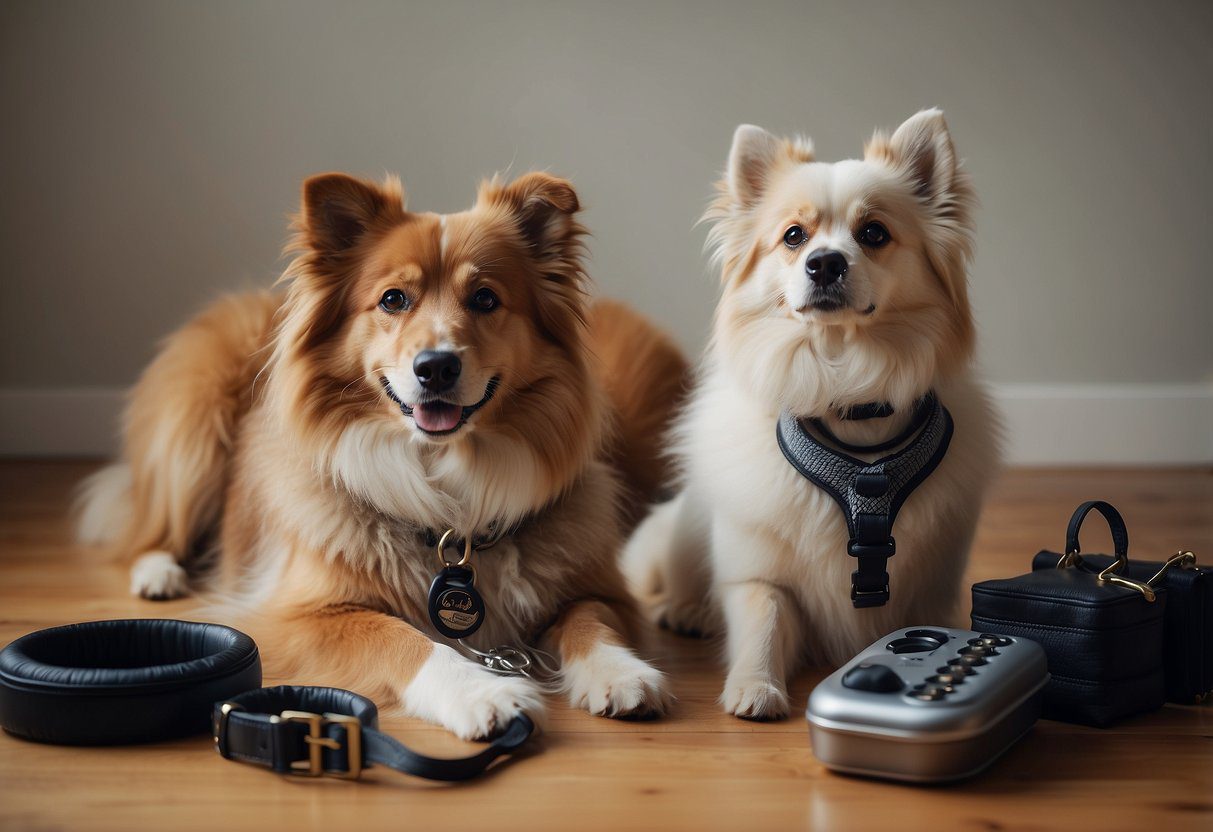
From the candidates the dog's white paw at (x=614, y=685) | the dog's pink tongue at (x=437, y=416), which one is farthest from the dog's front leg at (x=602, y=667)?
the dog's pink tongue at (x=437, y=416)

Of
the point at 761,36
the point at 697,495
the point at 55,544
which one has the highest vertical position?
the point at 761,36

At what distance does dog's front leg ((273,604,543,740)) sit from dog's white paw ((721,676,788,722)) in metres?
0.32

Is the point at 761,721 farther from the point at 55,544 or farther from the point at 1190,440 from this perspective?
the point at 1190,440

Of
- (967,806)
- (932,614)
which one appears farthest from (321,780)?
(932,614)

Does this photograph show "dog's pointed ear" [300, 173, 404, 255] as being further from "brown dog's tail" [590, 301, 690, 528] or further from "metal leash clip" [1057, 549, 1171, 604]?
"metal leash clip" [1057, 549, 1171, 604]

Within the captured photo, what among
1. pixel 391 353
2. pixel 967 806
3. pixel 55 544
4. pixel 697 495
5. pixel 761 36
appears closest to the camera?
pixel 967 806

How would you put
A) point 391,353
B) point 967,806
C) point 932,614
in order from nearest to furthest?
point 967,806 < point 391,353 < point 932,614

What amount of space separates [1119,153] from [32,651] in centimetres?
374

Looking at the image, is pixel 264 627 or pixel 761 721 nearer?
pixel 761 721

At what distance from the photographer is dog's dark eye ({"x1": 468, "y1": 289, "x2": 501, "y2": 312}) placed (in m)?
2.00

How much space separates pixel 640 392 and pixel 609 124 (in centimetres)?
131

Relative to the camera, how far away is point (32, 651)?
1.76m

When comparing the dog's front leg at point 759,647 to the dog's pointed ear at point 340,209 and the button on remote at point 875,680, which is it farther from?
the dog's pointed ear at point 340,209

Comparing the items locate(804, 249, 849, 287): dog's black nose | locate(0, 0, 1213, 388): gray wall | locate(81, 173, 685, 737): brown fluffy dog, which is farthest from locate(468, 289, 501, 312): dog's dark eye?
locate(0, 0, 1213, 388): gray wall
